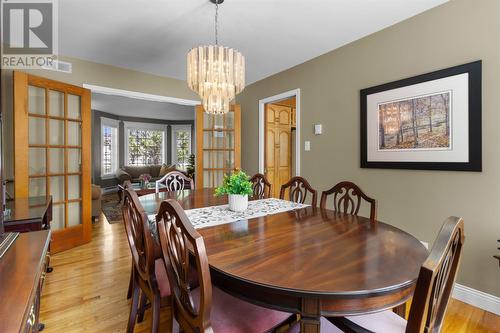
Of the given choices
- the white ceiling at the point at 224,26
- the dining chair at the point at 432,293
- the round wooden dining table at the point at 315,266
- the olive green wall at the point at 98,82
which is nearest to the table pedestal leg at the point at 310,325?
the round wooden dining table at the point at 315,266

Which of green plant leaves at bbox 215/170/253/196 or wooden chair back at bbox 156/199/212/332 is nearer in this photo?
wooden chair back at bbox 156/199/212/332

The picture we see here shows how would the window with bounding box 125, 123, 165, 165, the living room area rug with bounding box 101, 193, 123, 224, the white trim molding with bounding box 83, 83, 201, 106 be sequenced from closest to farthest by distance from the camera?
the white trim molding with bounding box 83, 83, 201, 106 → the living room area rug with bounding box 101, 193, 123, 224 → the window with bounding box 125, 123, 165, 165

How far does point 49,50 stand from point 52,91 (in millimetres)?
471

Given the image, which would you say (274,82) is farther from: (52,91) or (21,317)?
(21,317)

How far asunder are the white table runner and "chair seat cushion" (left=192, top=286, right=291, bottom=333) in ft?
1.43

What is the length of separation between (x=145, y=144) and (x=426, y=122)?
794 centimetres

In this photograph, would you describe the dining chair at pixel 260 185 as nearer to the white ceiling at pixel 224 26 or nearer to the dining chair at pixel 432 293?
the white ceiling at pixel 224 26

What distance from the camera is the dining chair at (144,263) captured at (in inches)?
49.1

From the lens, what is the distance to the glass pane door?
2.80 m

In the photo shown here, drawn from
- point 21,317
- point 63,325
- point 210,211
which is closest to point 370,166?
point 210,211

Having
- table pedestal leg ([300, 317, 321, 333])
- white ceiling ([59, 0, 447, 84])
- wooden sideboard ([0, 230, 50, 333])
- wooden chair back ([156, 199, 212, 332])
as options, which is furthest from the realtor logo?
table pedestal leg ([300, 317, 321, 333])

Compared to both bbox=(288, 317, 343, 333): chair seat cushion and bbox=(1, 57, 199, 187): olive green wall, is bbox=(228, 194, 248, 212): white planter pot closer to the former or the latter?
bbox=(288, 317, 343, 333): chair seat cushion

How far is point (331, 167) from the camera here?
9.85 ft

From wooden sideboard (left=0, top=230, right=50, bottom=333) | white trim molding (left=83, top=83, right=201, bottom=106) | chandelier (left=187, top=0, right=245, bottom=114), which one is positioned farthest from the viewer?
white trim molding (left=83, top=83, right=201, bottom=106)
